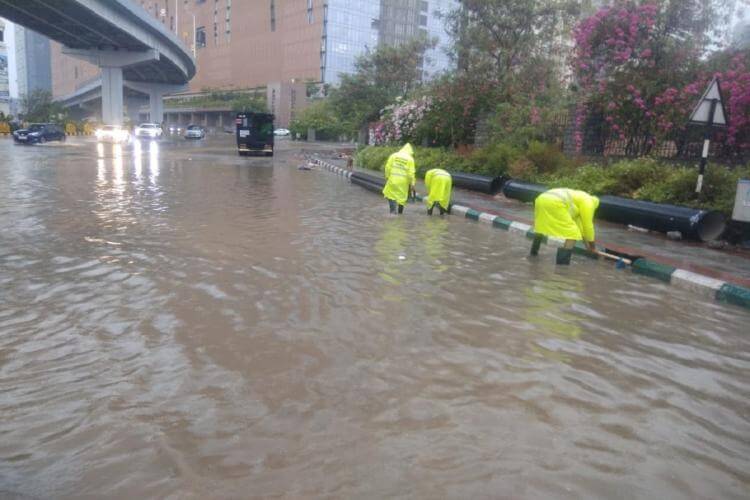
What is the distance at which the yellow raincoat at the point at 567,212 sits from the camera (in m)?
7.74

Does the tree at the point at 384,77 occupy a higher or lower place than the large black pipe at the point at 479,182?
higher

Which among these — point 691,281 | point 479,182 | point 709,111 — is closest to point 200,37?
point 479,182

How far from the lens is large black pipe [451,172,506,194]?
651 inches

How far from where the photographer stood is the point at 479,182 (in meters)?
17.0

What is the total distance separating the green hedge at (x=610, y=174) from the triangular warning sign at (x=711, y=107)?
1004mm

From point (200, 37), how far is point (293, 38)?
36.6 meters

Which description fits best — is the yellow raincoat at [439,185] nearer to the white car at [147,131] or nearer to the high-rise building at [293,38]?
the white car at [147,131]

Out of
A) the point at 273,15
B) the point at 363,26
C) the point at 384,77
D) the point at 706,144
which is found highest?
Answer: the point at 273,15

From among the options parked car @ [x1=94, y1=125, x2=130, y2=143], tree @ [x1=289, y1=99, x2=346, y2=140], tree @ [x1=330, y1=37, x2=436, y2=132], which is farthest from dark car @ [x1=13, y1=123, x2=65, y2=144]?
tree @ [x1=289, y1=99, x2=346, y2=140]

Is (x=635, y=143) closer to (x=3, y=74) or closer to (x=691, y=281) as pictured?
(x=691, y=281)

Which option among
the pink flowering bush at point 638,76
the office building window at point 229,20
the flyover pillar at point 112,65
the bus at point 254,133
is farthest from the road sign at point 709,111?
the office building window at point 229,20

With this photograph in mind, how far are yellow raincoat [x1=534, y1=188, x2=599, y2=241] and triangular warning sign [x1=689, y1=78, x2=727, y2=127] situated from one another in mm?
3754

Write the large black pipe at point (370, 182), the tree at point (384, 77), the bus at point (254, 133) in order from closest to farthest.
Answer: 1. the large black pipe at point (370, 182)
2. the bus at point (254, 133)
3. the tree at point (384, 77)

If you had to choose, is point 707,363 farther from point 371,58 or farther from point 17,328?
point 371,58
